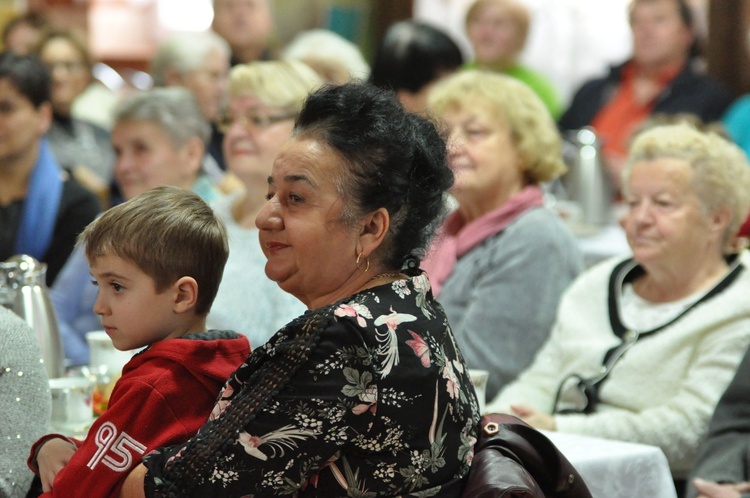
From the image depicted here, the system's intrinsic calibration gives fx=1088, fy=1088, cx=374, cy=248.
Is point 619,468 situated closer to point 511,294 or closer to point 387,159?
point 387,159

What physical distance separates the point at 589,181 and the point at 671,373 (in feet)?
6.78

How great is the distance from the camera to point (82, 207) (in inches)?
156

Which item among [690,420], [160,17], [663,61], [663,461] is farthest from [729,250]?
[160,17]

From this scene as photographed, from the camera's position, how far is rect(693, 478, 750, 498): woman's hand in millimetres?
2229

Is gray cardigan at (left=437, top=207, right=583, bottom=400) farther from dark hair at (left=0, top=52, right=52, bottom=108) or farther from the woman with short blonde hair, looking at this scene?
dark hair at (left=0, top=52, right=52, bottom=108)

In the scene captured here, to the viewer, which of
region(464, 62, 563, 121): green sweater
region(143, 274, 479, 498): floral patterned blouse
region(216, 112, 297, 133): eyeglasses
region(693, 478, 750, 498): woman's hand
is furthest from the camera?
region(464, 62, 563, 121): green sweater

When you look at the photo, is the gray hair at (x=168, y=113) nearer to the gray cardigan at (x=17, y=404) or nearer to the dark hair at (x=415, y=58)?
the dark hair at (x=415, y=58)

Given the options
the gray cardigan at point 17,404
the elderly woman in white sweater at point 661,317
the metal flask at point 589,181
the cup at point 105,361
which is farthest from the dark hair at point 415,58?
the gray cardigan at point 17,404

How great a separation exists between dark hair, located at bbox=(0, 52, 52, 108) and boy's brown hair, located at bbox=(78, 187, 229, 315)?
2519 mm

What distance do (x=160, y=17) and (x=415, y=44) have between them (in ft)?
16.2

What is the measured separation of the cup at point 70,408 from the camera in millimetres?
2154

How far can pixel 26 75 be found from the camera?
4090 mm

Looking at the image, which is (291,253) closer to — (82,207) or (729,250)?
(729,250)

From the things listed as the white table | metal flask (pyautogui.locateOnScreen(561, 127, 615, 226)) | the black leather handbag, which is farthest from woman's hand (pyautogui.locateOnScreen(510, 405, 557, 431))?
metal flask (pyautogui.locateOnScreen(561, 127, 615, 226))
